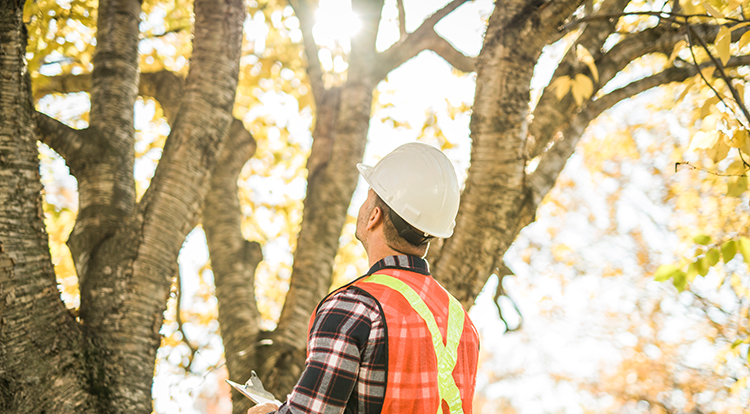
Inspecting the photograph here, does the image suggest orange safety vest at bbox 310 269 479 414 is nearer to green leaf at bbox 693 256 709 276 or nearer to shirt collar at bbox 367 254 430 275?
shirt collar at bbox 367 254 430 275

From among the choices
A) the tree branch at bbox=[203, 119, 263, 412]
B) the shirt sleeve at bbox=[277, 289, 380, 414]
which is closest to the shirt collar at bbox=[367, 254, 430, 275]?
the shirt sleeve at bbox=[277, 289, 380, 414]

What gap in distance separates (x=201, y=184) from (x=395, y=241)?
66.9 inches

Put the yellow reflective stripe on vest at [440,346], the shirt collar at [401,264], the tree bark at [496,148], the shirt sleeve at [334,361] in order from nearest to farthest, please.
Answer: the shirt sleeve at [334,361]
the yellow reflective stripe on vest at [440,346]
the shirt collar at [401,264]
the tree bark at [496,148]

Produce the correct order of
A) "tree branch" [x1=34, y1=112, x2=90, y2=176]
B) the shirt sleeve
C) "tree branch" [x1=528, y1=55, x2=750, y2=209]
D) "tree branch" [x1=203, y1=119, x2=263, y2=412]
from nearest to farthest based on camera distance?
1. the shirt sleeve
2. "tree branch" [x1=34, y1=112, x2=90, y2=176]
3. "tree branch" [x1=528, y1=55, x2=750, y2=209]
4. "tree branch" [x1=203, y1=119, x2=263, y2=412]

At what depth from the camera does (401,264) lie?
149cm

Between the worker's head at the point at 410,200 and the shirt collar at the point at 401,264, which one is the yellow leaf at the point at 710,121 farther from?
the shirt collar at the point at 401,264

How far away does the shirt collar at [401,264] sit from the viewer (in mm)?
1479

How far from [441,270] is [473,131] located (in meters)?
0.88

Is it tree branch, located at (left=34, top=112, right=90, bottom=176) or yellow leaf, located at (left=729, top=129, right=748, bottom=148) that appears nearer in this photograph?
yellow leaf, located at (left=729, top=129, right=748, bottom=148)

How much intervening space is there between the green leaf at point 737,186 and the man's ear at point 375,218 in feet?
5.99

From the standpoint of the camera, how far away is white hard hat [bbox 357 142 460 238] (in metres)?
1.59

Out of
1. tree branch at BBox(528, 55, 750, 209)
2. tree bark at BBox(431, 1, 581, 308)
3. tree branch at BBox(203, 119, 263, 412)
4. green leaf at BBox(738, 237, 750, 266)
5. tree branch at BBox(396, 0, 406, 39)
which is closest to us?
green leaf at BBox(738, 237, 750, 266)

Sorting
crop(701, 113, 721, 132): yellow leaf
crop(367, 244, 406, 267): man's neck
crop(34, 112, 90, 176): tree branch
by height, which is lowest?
crop(367, 244, 406, 267): man's neck

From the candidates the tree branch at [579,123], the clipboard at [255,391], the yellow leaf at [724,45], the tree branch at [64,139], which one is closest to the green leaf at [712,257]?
the yellow leaf at [724,45]
